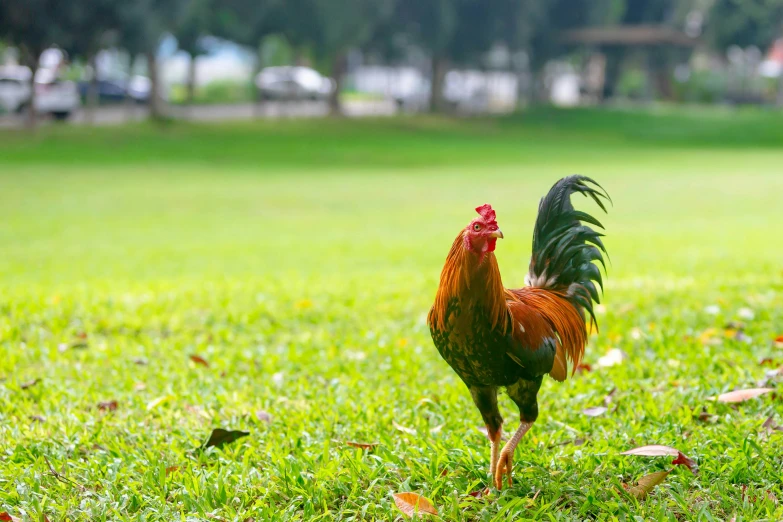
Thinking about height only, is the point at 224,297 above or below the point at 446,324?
below

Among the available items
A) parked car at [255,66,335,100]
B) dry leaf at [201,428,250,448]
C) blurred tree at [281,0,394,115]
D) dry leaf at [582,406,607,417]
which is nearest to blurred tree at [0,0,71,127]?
blurred tree at [281,0,394,115]

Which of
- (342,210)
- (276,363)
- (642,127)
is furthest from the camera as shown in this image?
(642,127)

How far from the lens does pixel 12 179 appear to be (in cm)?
2270

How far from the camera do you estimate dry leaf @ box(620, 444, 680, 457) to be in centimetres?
350

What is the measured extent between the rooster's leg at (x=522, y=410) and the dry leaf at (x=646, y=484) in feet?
1.59

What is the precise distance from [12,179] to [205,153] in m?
9.78

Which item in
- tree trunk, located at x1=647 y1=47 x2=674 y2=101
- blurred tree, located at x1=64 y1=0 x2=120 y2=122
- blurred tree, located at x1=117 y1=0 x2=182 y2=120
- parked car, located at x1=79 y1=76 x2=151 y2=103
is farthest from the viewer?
tree trunk, located at x1=647 y1=47 x2=674 y2=101

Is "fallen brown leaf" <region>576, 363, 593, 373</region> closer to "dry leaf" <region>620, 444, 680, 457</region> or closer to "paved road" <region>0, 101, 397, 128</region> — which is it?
"dry leaf" <region>620, 444, 680, 457</region>

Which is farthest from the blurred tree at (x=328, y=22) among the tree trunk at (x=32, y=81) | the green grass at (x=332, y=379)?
the green grass at (x=332, y=379)

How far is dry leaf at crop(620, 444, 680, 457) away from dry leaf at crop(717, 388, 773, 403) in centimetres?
81

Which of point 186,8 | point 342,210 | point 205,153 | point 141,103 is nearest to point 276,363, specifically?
point 342,210

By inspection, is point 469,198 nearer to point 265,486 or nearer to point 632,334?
point 632,334

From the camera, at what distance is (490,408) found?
3.35 m

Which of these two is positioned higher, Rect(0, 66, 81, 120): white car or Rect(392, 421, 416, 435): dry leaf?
Rect(0, 66, 81, 120): white car
